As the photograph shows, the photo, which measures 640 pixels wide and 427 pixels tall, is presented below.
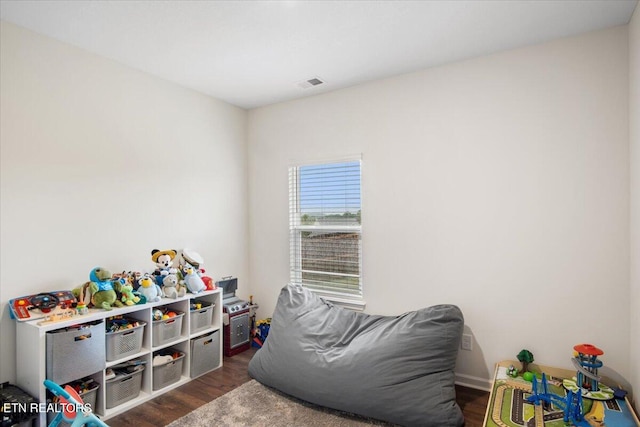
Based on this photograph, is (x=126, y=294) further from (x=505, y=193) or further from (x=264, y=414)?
(x=505, y=193)

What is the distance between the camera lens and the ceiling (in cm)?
213

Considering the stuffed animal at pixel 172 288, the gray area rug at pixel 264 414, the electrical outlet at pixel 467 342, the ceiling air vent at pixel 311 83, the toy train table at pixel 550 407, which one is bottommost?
the gray area rug at pixel 264 414

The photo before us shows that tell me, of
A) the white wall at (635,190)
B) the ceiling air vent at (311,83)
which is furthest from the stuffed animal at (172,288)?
the white wall at (635,190)

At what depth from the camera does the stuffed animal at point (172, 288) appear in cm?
287

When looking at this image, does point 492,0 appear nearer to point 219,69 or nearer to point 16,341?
point 219,69

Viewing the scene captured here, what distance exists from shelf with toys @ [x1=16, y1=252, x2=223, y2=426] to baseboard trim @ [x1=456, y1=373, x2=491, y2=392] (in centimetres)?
201

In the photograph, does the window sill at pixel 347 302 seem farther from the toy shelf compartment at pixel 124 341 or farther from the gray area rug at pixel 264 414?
the toy shelf compartment at pixel 124 341

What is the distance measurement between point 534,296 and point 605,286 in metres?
0.41

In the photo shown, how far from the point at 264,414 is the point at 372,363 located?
2.61ft

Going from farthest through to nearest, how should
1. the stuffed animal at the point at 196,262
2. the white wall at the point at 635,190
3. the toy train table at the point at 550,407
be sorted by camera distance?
the stuffed animal at the point at 196,262
the white wall at the point at 635,190
the toy train table at the point at 550,407

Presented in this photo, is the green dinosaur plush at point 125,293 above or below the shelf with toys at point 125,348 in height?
above

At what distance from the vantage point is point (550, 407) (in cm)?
208

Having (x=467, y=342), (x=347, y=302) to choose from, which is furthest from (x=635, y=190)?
(x=347, y=302)

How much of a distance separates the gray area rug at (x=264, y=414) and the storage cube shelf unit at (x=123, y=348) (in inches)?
18.9
